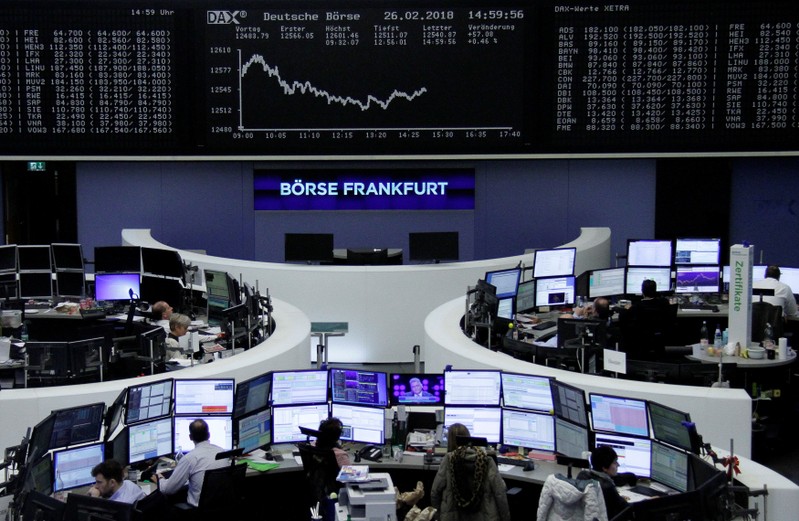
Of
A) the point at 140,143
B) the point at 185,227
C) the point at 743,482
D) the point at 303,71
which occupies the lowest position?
the point at 743,482

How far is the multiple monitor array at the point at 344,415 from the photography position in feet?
20.2

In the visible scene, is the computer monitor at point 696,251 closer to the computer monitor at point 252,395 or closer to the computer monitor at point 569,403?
the computer monitor at point 569,403

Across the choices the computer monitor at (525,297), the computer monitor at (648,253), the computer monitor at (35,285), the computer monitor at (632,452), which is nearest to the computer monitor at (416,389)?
the computer monitor at (632,452)

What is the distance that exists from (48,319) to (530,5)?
233 inches

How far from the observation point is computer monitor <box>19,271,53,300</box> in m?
11.3

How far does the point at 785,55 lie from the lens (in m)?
11.3

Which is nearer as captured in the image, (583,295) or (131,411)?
(131,411)

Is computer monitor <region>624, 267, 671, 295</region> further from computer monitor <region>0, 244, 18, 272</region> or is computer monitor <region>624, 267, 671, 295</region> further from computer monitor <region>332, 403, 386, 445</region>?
computer monitor <region>0, 244, 18, 272</region>

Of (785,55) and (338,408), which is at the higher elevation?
(785,55)

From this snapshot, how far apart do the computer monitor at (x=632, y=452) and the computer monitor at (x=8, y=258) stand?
7.20 meters

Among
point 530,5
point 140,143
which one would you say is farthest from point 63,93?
point 530,5

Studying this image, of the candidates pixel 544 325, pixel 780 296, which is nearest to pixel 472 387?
pixel 544 325

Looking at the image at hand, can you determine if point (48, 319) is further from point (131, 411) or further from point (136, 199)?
point (131, 411)

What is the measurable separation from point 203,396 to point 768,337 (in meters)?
4.99
